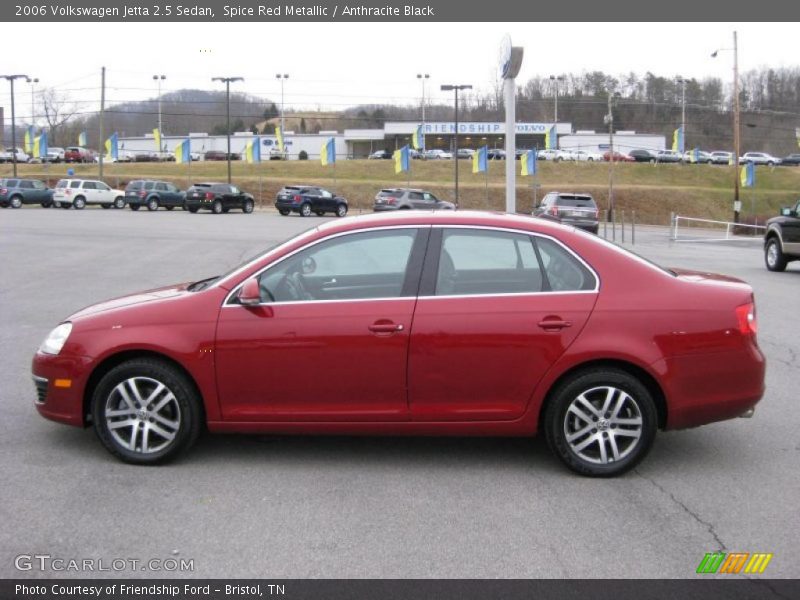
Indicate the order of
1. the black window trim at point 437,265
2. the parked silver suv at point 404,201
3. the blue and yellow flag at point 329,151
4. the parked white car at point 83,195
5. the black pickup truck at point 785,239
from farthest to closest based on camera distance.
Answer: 1. the blue and yellow flag at point 329,151
2. the parked white car at point 83,195
3. the parked silver suv at point 404,201
4. the black pickup truck at point 785,239
5. the black window trim at point 437,265

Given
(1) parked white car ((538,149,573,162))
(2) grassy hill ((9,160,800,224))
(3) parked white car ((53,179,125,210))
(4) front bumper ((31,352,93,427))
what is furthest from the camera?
(1) parked white car ((538,149,573,162))

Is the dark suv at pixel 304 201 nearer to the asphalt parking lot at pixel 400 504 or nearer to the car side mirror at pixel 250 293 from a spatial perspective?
the asphalt parking lot at pixel 400 504

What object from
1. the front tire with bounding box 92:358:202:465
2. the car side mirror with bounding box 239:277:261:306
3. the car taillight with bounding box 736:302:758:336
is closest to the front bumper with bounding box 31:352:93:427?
the front tire with bounding box 92:358:202:465

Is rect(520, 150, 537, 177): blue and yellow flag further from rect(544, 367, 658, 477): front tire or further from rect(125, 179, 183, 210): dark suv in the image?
rect(544, 367, 658, 477): front tire

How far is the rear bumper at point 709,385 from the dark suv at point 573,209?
84.1 ft

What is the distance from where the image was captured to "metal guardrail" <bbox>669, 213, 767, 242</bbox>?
34312 millimetres

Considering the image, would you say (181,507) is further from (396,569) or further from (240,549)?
(396,569)

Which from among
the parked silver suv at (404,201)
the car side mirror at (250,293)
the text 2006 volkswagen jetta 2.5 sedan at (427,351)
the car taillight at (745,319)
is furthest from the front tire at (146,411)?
the parked silver suv at (404,201)

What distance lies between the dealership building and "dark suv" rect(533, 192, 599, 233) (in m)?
76.7

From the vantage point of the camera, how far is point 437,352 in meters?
5.12

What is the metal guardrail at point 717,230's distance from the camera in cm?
3431
